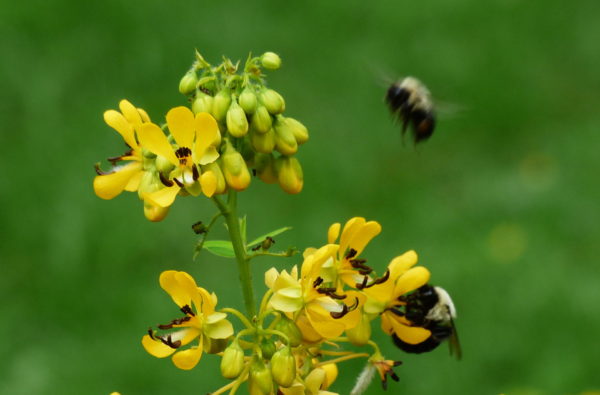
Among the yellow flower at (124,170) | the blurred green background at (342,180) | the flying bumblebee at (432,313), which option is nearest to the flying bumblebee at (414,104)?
the flying bumblebee at (432,313)

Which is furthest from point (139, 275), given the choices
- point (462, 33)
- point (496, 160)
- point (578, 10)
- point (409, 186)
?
point (578, 10)

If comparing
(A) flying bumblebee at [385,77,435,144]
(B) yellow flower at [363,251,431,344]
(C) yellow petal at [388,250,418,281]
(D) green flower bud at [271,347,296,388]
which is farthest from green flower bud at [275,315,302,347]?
(A) flying bumblebee at [385,77,435,144]

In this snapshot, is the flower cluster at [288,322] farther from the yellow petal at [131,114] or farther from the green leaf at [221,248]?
the yellow petal at [131,114]

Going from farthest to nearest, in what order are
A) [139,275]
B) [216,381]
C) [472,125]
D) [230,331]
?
[472,125], [139,275], [216,381], [230,331]

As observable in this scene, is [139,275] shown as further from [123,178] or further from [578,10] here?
[578,10]

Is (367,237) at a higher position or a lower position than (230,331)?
higher

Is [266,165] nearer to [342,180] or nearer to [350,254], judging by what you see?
[350,254]

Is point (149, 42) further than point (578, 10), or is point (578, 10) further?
point (578, 10)
